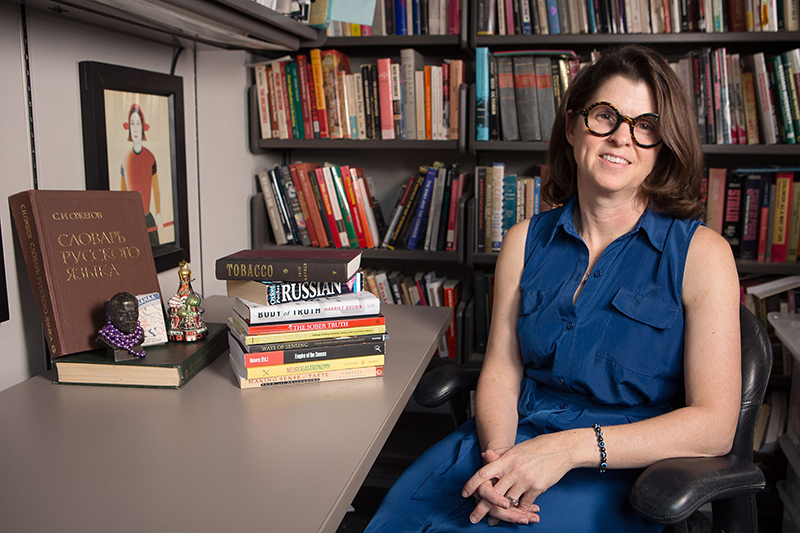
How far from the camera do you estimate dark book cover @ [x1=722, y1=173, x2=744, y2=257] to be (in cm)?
212

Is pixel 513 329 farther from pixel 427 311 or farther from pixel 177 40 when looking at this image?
pixel 177 40

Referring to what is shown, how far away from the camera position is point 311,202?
2330 millimetres

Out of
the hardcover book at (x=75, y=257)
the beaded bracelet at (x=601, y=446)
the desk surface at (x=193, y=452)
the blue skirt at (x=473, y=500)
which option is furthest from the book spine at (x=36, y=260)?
the beaded bracelet at (x=601, y=446)

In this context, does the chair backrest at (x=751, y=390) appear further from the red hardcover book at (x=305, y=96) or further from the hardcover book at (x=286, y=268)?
the red hardcover book at (x=305, y=96)

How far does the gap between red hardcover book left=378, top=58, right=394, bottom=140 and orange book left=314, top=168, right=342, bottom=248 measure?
10.8 inches

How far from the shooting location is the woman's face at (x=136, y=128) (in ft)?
5.11

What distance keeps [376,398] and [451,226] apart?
4.04 ft

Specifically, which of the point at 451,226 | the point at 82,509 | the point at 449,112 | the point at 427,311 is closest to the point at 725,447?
the point at 427,311

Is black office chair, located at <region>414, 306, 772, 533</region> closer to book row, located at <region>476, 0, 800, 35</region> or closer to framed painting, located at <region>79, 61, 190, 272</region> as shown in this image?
framed painting, located at <region>79, 61, 190, 272</region>

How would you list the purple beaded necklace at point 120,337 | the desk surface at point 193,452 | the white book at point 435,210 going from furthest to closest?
1. the white book at point 435,210
2. the purple beaded necklace at point 120,337
3. the desk surface at point 193,452

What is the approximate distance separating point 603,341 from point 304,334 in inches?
24.1

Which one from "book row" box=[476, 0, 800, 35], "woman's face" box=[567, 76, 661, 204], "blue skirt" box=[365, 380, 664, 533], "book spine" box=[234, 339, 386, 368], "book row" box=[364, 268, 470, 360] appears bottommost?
"blue skirt" box=[365, 380, 664, 533]

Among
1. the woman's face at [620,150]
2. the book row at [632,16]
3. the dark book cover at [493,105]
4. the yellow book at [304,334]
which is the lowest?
the yellow book at [304,334]

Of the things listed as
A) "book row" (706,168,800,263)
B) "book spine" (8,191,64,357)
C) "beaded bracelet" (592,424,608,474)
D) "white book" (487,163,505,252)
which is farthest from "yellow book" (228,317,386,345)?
"book row" (706,168,800,263)
